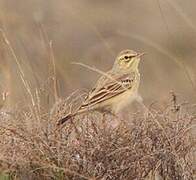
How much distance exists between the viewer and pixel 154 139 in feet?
25.5

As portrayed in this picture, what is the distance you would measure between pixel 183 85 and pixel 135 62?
5630 mm

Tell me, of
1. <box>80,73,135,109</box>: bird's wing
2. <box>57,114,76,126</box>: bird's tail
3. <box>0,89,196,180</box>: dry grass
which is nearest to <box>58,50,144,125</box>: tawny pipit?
<box>80,73,135,109</box>: bird's wing

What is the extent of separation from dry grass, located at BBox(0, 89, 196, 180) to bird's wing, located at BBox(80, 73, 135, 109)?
36.7 inches

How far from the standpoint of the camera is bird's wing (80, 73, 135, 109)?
8.91m

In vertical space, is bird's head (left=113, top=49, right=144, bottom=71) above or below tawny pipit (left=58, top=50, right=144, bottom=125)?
above

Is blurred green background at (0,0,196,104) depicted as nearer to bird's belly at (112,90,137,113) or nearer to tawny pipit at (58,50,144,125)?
tawny pipit at (58,50,144,125)

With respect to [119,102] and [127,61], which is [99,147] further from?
[127,61]

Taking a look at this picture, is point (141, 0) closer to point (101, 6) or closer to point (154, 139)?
point (101, 6)

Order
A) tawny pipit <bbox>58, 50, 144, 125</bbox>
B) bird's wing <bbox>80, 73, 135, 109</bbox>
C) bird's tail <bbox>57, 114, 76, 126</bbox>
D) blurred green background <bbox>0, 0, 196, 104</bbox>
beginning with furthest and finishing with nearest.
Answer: blurred green background <bbox>0, 0, 196, 104</bbox> → tawny pipit <bbox>58, 50, 144, 125</bbox> → bird's wing <bbox>80, 73, 135, 109</bbox> → bird's tail <bbox>57, 114, 76, 126</bbox>

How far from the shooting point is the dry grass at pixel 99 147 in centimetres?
754

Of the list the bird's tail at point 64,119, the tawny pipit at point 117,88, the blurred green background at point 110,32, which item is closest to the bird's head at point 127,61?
the tawny pipit at point 117,88

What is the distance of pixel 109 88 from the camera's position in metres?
9.26

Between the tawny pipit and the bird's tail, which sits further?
the tawny pipit

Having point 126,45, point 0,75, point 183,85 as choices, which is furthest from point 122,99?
point 126,45
